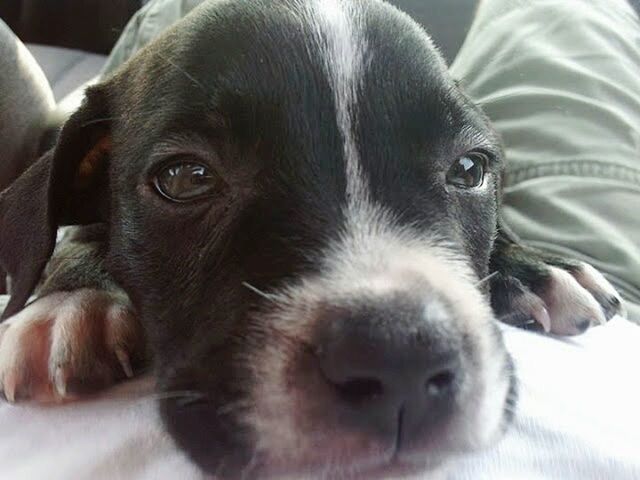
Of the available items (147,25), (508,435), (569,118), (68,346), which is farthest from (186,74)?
(147,25)

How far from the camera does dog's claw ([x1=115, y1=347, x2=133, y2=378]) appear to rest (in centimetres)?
145

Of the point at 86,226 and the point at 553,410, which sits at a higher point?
the point at 553,410

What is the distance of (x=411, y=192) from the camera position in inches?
52.9

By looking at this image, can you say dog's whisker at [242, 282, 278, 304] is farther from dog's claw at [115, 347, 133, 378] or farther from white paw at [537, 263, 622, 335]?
white paw at [537, 263, 622, 335]

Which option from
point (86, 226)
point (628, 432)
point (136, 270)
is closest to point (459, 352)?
point (628, 432)

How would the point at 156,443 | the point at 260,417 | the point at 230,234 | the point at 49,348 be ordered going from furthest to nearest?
the point at 49,348, the point at 230,234, the point at 156,443, the point at 260,417

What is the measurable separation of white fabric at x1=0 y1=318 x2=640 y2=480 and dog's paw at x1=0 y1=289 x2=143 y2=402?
0.05 m

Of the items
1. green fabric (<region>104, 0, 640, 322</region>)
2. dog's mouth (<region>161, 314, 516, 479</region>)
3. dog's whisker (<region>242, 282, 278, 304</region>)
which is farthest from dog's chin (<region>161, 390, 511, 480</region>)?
green fabric (<region>104, 0, 640, 322</region>)

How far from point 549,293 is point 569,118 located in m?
0.61

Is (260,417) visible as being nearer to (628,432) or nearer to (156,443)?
(156,443)

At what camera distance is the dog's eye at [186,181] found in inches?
56.3

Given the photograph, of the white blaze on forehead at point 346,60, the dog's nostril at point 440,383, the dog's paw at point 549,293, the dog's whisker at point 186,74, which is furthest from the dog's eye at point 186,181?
the dog's paw at point 549,293

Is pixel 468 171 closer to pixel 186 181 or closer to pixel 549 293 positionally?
pixel 549 293

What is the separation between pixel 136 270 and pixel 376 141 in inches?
20.9
